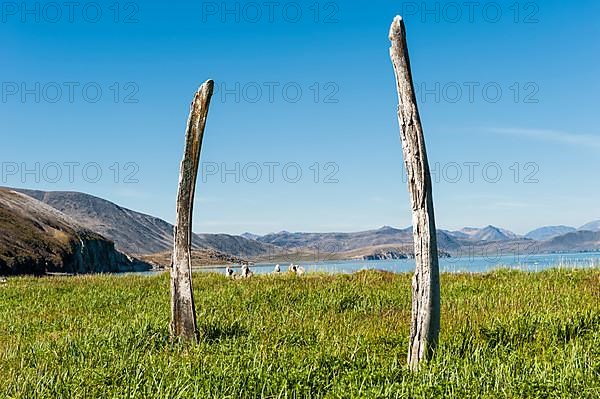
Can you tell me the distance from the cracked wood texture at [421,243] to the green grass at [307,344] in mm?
352

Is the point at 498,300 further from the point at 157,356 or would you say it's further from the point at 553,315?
the point at 157,356

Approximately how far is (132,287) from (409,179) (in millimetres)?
15047

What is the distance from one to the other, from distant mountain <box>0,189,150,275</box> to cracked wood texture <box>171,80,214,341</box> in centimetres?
7122

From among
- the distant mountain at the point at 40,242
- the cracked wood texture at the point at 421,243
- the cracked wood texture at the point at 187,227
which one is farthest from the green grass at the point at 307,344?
the distant mountain at the point at 40,242

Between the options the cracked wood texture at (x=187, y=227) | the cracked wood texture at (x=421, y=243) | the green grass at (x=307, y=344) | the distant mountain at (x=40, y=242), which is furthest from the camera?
the distant mountain at (x=40, y=242)

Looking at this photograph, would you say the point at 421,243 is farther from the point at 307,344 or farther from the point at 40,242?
the point at 40,242

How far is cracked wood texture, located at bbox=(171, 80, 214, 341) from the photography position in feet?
38.4

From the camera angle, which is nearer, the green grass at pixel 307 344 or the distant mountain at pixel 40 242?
the green grass at pixel 307 344

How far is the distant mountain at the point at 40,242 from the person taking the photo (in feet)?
262

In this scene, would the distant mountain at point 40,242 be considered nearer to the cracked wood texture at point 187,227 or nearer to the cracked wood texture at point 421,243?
the cracked wood texture at point 187,227

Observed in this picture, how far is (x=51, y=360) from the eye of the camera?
945 centimetres

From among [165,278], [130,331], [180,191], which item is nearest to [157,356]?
[130,331]

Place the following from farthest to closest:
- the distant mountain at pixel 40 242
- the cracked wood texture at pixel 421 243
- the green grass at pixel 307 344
Answer: the distant mountain at pixel 40 242
the cracked wood texture at pixel 421 243
the green grass at pixel 307 344

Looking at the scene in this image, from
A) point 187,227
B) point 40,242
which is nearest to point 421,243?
point 187,227
